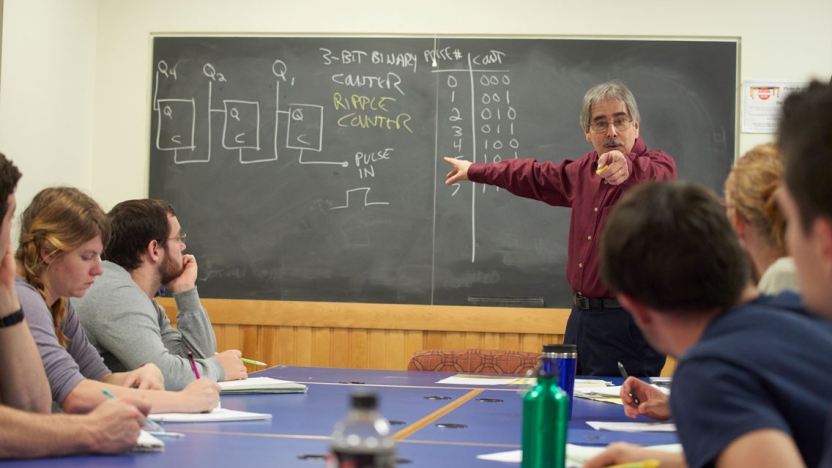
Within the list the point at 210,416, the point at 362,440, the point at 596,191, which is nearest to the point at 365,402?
the point at 362,440

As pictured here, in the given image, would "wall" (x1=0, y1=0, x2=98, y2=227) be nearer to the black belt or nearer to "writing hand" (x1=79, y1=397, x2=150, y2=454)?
the black belt

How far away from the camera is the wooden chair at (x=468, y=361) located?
3.34 metres

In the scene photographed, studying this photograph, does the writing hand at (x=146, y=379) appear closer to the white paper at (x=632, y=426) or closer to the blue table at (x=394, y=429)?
the blue table at (x=394, y=429)

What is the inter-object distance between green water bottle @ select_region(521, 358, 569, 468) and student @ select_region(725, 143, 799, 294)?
1.44ft

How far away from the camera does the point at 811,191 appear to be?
2.54ft

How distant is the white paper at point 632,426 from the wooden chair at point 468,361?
142cm

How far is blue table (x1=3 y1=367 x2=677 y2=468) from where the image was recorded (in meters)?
1.43

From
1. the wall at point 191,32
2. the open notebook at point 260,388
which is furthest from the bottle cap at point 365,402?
the wall at point 191,32

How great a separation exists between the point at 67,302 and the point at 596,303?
1.95m

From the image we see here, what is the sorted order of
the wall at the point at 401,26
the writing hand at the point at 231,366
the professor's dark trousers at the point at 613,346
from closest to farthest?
the writing hand at the point at 231,366
the professor's dark trousers at the point at 613,346
the wall at the point at 401,26

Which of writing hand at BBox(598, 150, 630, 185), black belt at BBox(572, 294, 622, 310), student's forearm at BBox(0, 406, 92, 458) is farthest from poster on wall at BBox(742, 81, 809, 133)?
student's forearm at BBox(0, 406, 92, 458)

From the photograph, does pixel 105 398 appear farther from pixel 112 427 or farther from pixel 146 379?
pixel 112 427

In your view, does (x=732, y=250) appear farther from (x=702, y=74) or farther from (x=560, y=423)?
(x=702, y=74)

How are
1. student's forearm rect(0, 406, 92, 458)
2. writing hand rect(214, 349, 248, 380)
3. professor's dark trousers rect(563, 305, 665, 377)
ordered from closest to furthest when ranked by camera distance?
student's forearm rect(0, 406, 92, 458)
writing hand rect(214, 349, 248, 380)
professor's dark trousers rect(563, 305, 665, 377)
